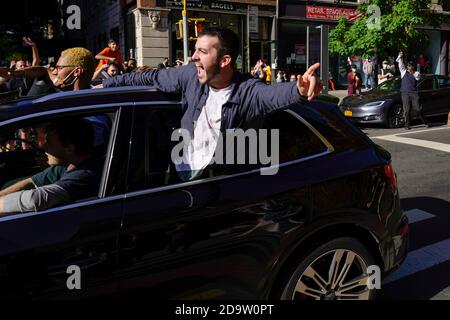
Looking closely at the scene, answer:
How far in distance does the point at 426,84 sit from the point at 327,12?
492 inches

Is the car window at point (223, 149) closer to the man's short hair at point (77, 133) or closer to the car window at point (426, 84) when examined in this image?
the man's short hair at point (77, 133)

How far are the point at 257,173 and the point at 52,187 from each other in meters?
1.03

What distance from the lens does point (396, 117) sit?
13.0 metres

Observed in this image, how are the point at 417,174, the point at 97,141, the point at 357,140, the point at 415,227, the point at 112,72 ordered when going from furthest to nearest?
the point at 417,174
the point at 112,72
the point at 415,227
the point at 357,140
the point at 97,141

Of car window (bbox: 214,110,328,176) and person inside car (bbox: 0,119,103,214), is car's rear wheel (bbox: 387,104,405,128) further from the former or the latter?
person inside car (bbox: 0,119,103,214)

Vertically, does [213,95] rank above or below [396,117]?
above

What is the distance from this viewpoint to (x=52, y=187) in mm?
2369

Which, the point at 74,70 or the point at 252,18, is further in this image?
the point at 252,18

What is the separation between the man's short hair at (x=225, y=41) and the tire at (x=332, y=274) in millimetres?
1199

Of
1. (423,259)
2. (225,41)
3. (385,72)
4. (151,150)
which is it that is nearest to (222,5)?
(385,72)

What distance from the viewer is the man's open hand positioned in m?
2.40

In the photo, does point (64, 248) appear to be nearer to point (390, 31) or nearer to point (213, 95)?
point (213, 95)

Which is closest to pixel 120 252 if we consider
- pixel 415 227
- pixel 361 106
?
pixel 415 227
